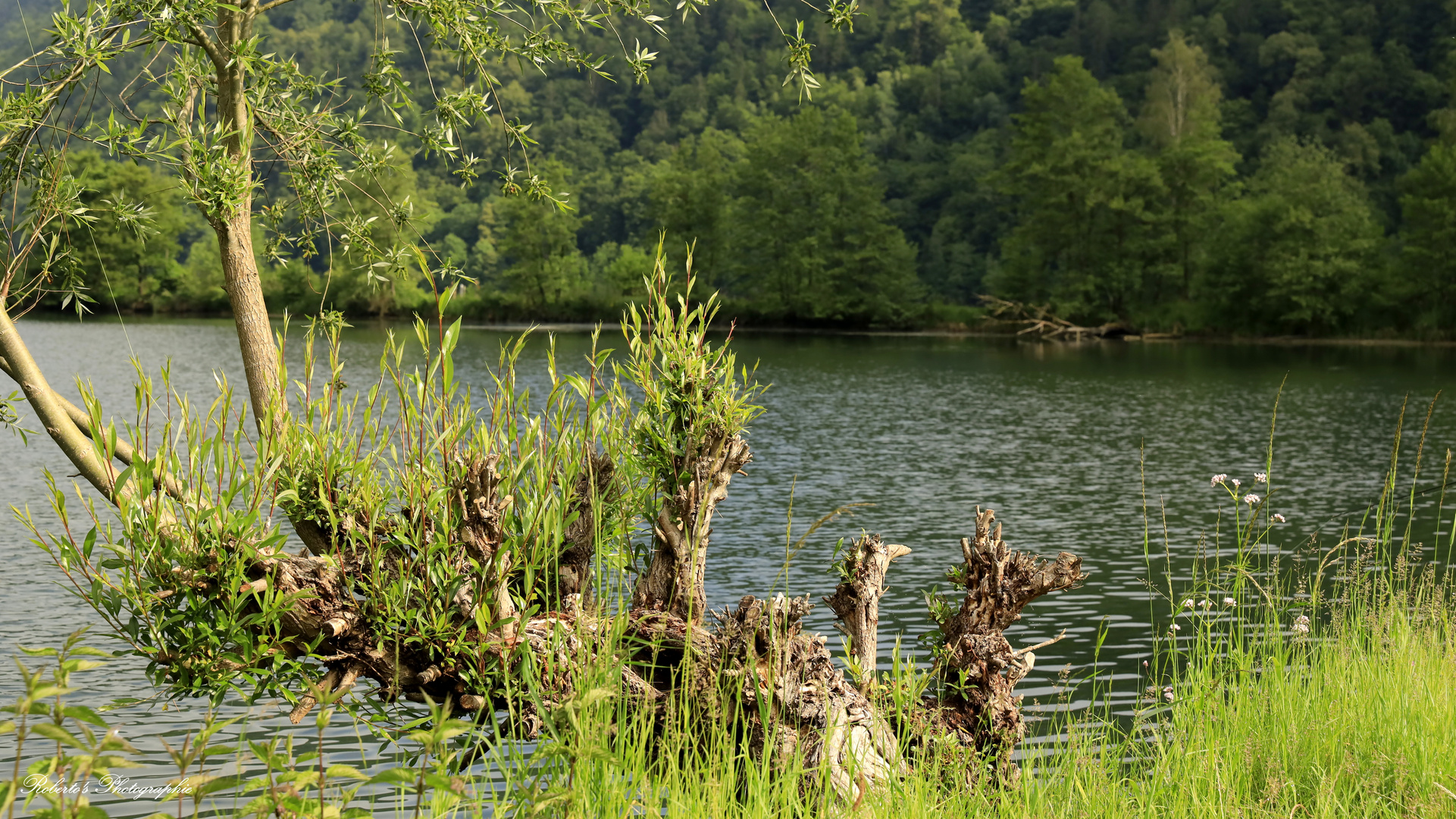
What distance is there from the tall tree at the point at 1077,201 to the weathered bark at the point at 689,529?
67319 mm

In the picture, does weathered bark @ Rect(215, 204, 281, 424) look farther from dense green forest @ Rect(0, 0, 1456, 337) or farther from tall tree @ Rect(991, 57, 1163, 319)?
tall tree @ Rect(991, 57, 1163, 319)

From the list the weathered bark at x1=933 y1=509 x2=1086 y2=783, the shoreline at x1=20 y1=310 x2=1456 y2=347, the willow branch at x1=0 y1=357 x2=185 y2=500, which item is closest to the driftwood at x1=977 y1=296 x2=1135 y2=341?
the shoreline at x1=20 y1=310 x2=1456 y2=347

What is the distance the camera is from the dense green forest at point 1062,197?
203 feet

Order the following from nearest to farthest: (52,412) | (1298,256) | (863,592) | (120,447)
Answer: (52,412)
(120,447)
(863,592)
(1298,256)

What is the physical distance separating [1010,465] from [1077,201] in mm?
53762

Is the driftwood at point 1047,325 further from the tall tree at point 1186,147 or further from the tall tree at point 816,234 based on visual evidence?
the tall tree at point 816,234

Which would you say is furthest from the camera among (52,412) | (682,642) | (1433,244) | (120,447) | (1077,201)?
(1077,201)

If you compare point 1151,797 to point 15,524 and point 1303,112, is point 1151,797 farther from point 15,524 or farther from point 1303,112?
point 1303,112

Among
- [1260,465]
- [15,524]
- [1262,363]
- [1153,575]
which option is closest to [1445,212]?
[1262,363]

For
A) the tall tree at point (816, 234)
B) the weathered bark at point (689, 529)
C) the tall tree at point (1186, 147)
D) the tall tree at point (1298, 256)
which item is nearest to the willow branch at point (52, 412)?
the weathered bark at point (689, 529)

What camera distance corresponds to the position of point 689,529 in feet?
20.2

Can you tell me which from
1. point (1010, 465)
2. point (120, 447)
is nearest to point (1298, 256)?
point (1010, 465)

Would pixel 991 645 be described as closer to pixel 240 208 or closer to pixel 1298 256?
pixel 240 208

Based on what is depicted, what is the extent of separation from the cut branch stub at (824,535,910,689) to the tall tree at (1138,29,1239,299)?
6788 cm
